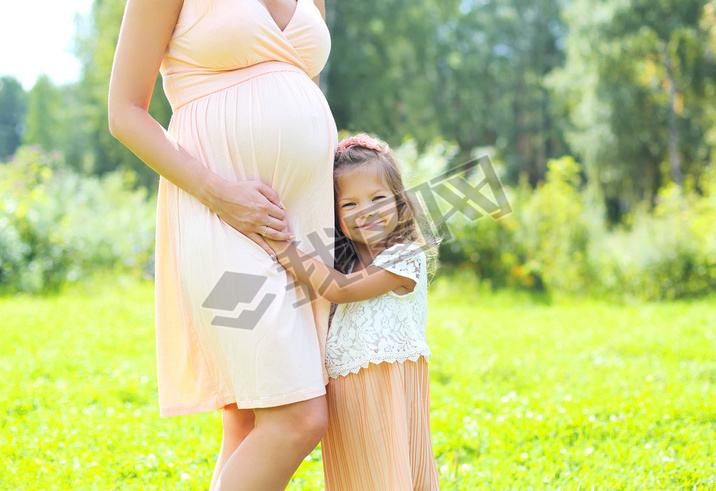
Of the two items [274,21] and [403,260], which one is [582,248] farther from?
[274,21]

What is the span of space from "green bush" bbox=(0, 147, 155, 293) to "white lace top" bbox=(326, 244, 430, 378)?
6881 millimetres

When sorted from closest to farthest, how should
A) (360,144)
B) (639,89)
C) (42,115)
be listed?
(360,144), (639,89), (42,115)

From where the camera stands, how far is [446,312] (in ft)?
21.9

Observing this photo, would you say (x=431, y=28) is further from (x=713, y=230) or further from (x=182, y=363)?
(x=182, y=363)

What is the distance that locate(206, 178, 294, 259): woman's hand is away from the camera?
1463 millimetres

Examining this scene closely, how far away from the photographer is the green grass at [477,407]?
2.57 meters

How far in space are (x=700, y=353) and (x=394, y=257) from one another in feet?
13.0

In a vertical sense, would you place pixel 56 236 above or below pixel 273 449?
below

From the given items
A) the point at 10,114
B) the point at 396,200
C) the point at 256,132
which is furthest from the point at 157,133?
the point at 10,114

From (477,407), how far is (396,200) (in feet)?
6.93

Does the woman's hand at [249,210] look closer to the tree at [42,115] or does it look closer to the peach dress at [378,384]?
the peach dress at [378,384]

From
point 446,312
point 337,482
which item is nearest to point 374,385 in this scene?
point 337,482

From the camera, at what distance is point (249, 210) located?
1463mm

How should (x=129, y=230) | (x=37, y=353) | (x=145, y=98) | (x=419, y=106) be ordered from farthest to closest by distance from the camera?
(x=419, y=106) → (x=129, y=230) → (x=37, y=353) → (x=145, y=98)
